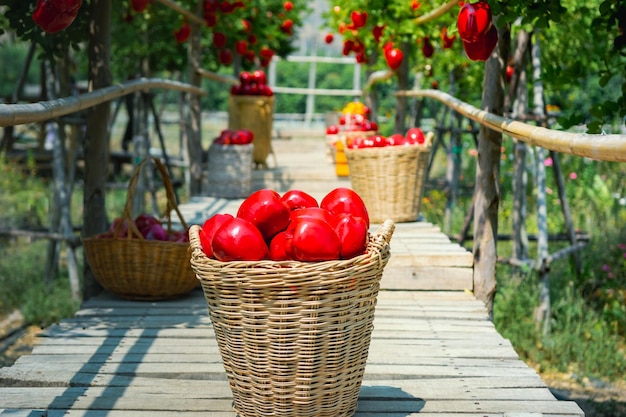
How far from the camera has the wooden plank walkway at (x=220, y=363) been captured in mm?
2850

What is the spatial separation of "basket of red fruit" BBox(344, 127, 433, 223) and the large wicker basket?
2.59 metres

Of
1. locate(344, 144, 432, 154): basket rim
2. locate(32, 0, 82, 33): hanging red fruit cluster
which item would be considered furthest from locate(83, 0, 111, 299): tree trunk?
locate(344, 144, 432, 154): basket rim

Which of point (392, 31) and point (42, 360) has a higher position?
point (392, 31)

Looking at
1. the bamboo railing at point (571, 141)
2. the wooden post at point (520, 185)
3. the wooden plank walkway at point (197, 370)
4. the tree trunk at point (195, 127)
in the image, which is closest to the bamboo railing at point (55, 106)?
the wooden plank walkway at point (197, 370)

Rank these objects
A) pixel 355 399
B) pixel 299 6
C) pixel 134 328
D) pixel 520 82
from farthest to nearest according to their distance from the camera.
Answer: pixel 299 6
pixel 520 82
pixel 134 328
pixel 355 399

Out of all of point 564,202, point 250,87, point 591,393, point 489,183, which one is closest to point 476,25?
point 489,183

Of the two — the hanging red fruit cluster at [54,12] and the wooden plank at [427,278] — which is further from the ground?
the hanging red fruit cluster at [54,12]

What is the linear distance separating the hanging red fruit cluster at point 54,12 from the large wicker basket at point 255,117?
4.91m

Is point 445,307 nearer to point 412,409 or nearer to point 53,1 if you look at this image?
point 412,409

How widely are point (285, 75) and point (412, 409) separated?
19491 mm

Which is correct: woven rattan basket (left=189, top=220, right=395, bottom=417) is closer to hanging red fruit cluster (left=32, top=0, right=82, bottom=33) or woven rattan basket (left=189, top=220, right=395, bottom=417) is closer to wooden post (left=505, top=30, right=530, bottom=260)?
hanging red fruit cluster (left=32, top=0, right=82, bottom=33)

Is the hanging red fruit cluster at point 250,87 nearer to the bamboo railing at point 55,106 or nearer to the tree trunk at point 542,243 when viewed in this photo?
the tree trunk at point 542,243

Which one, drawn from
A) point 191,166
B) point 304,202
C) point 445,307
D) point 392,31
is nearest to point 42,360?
point 304,202

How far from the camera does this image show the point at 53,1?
10.8 ft
